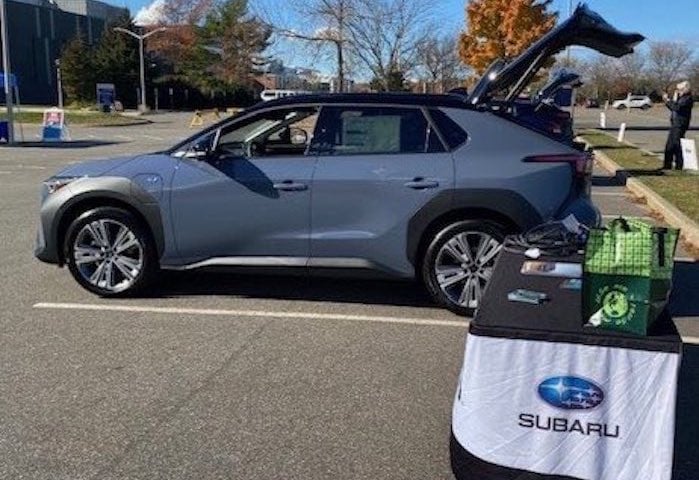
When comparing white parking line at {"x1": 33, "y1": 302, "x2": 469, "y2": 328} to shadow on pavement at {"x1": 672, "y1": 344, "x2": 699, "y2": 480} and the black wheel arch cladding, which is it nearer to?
the black wheel arch cladding

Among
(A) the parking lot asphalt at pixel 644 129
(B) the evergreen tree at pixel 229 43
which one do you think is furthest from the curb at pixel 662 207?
(B) the evergreen tree at pixel 229 43

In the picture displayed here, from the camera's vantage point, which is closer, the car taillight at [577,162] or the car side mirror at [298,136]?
the car taillight at [577,162]

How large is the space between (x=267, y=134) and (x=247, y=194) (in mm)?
543

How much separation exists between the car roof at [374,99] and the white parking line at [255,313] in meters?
1.62

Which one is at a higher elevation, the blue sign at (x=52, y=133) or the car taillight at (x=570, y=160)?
the car taillight at (x=570, y=160)

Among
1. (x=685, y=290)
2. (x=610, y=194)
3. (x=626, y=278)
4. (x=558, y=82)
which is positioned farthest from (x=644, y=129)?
(x=626, y=278)

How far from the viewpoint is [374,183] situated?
228 inches

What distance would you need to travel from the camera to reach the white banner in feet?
9.48

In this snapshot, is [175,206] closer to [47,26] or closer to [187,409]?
[187,409]

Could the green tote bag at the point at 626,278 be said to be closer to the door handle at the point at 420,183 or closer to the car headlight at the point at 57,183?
the door handle at the point at 420,183

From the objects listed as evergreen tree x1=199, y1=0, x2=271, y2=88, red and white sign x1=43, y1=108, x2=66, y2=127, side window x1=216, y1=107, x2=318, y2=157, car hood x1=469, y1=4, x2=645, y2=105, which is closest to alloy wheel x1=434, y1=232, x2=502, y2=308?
car hood x1=469, y1=4, x2=645, y2=105

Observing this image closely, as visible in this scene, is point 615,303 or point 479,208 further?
point 479,208

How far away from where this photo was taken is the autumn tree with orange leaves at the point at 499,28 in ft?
117

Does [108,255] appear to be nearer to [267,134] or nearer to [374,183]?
[267,134]
